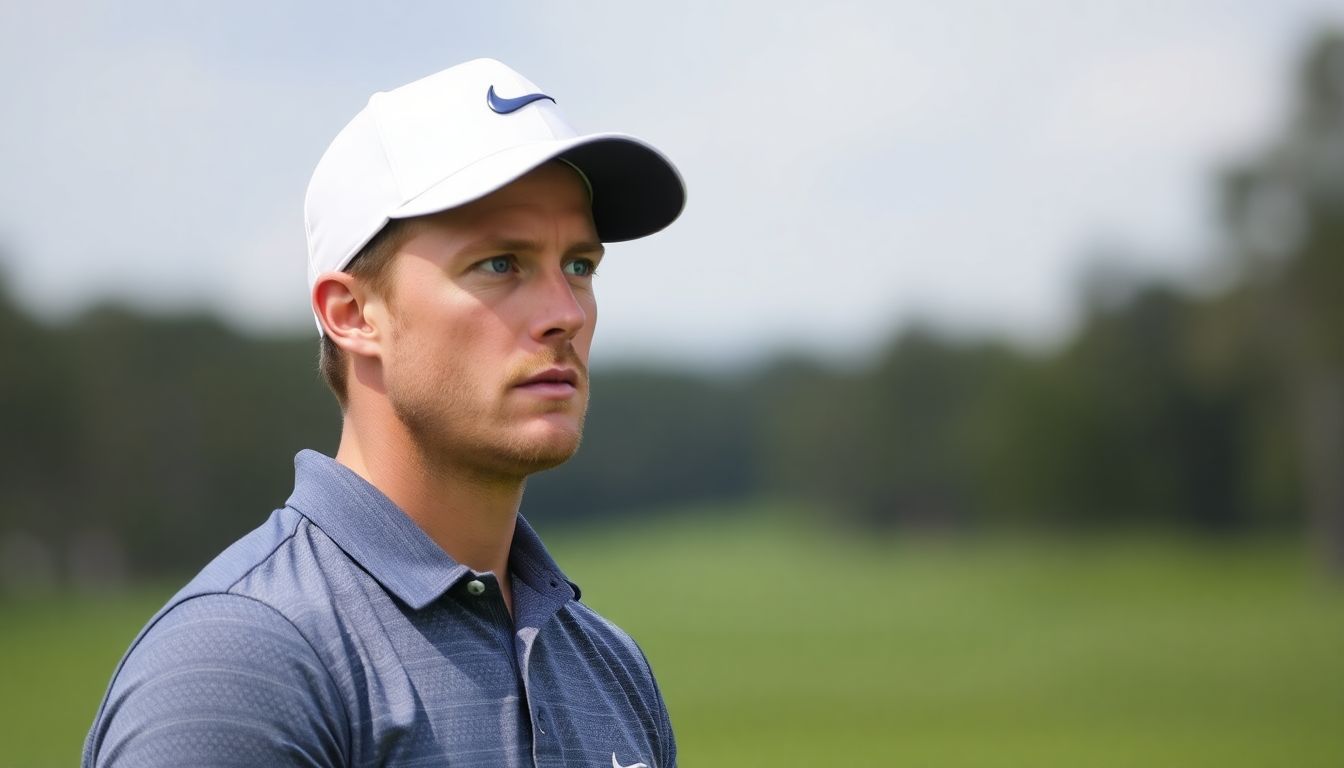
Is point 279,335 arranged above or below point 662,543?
above

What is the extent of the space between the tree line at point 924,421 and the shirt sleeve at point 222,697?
51.0 m

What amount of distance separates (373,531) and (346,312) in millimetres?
404

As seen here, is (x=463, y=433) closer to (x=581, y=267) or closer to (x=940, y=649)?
(x=581, y=267)

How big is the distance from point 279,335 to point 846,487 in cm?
2528

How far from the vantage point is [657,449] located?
71500mm

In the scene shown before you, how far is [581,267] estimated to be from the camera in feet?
9.53

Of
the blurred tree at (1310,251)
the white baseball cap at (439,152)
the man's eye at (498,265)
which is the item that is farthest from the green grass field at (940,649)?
the man's eye at (498,265)

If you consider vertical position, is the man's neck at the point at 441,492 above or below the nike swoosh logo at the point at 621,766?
above

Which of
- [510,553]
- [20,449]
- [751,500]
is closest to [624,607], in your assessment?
[20,449]

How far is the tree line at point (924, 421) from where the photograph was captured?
51.3 meters

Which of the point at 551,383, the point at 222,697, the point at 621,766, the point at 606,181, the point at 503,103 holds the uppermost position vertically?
the point at 503,103

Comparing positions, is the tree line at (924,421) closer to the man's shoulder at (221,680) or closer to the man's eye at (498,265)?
the man's eye at (498,265)

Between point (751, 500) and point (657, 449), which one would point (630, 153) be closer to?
point (657, 449)

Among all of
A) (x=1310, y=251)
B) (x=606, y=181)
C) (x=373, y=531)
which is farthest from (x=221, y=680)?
(x=1310, y=251)
